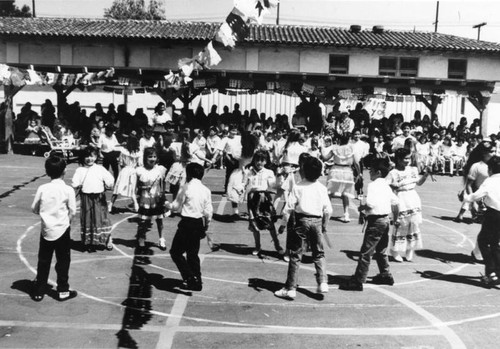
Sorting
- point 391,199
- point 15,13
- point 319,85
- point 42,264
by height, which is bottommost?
point 42,264

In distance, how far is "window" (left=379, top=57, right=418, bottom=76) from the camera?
28.7 meters

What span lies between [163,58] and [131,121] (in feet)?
19.3

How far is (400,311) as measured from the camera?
301 inches

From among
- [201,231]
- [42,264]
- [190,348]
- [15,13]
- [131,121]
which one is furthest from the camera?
[15,13]

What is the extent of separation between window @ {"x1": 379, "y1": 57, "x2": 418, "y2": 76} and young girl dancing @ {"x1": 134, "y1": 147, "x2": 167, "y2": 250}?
20.6 m

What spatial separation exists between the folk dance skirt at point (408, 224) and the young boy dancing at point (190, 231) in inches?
134

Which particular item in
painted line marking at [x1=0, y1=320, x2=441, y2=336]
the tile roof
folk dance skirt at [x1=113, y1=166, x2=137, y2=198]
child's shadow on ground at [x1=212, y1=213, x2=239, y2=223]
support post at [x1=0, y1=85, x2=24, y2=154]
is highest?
the tile roof

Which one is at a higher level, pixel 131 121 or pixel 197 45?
pixel 197 45

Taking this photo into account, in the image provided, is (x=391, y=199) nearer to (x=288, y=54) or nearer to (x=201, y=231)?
(x=201, y=231)

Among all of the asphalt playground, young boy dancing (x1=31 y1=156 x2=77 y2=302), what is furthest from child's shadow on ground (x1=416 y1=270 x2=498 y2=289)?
young boy dancing (x1=31 y1=156 x2=77 y2=302)

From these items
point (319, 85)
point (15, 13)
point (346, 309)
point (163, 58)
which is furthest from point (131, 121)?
point (15, 13)

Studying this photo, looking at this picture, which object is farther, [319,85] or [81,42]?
[81,42]

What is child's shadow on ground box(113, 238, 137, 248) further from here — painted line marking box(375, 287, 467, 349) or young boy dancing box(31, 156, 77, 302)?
painted line marking box(375, 287, 467, 349)

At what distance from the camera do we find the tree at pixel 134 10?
53875 mm
